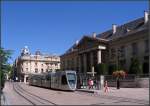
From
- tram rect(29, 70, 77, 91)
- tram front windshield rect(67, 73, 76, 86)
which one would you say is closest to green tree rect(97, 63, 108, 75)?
tram rect(29, 70, 77, 91)

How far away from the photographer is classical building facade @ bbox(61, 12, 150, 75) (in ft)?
208

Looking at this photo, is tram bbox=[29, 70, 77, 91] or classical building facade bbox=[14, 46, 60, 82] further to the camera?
classical building facade bbox=[14, 46, 60, 82]

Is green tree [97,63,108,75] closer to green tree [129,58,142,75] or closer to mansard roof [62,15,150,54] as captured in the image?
mansard roof [62,15,150,54]

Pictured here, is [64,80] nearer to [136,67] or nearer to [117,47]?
[136,67]

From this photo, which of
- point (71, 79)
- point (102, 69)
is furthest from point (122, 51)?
point (71, 79)

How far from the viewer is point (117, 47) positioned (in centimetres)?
7325

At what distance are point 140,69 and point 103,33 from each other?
3181 centimetres

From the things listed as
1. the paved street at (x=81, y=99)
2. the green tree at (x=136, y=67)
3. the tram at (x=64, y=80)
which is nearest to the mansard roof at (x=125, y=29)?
the green tree at (x=136, y=67)

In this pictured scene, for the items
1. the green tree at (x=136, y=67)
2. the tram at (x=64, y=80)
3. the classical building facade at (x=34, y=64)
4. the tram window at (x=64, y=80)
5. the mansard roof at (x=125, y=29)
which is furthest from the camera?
the classical building facade at (x=34, y=64)

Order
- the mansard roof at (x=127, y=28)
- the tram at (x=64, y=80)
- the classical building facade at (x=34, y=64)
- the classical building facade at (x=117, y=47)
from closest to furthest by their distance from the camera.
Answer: the tram at (x=64, y=80) → the classical building facade at (x=117, y=47) → the mansard roof at (x=127, y=28) → the classical building facade at (x=34, y=64)

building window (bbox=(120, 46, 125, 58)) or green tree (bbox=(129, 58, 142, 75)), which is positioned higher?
building window (bbox=(120, 46, 125, 58))

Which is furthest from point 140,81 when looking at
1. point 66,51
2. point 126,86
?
point 66,51

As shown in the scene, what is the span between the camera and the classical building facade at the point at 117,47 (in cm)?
6347

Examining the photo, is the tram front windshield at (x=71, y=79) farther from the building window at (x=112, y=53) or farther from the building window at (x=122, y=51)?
the building window at (x=112, y=53)
